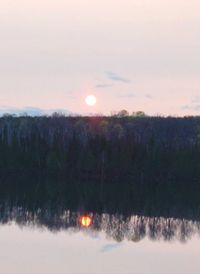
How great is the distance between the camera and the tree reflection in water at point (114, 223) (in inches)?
1077

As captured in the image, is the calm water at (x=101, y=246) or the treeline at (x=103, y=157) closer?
the calm water at (x=101, y=246)

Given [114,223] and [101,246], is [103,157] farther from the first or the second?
[101,246]

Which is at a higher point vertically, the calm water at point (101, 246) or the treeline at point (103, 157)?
the treeline at point (103, 157)

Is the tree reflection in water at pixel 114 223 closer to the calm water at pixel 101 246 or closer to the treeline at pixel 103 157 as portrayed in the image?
the calm water at pixel 101 246

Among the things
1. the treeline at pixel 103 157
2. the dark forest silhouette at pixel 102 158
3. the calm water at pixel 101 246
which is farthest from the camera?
the treeline at pixel 103 157

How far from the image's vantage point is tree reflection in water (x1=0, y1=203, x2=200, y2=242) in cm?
2736

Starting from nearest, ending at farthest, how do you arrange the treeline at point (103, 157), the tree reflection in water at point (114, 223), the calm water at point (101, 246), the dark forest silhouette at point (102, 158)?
the calm water at point (101, 246) < the tree reflection in water at point (114, 223) < the dark forest silhouette at point (102, 158) < the treeline at point (103, 157)

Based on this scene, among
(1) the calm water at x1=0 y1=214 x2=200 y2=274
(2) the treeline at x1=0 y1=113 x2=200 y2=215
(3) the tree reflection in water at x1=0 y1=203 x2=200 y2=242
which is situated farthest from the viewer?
(2) the treeline at x1=0 y1=113 x2=200 y2=215

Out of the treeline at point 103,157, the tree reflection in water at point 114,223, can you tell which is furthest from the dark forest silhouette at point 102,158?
the tree reflection in water at point 114,223

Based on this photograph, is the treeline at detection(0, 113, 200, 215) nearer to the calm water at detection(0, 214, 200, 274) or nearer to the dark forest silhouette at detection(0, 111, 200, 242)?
the dark forest silhouette at detection(0, 111, 200, 242)

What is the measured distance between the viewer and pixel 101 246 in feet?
79.9

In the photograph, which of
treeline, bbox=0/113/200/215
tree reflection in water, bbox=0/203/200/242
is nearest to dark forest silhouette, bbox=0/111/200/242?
treeline, bbox=0/113/200/215

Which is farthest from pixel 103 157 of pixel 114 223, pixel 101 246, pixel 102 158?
pixel 101 246

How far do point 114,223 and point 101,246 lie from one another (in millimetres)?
5687
